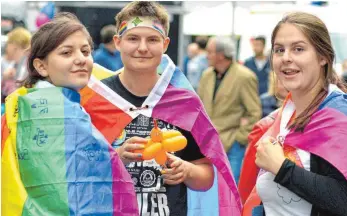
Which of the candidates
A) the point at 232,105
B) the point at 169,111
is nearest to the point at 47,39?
the point at 169,111

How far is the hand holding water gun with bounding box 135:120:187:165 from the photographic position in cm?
456

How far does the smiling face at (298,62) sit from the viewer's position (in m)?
4.36

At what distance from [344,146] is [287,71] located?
47 centimetres

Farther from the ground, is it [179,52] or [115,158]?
[115,158]

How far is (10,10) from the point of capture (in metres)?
22.7

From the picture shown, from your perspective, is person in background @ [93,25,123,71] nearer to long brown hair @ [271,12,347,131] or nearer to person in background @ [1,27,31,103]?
person in background @ [1,27,31,103]

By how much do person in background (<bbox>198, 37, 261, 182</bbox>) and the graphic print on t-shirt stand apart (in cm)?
531

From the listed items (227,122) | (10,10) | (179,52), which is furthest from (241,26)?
(10,10)

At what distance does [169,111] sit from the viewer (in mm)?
4988

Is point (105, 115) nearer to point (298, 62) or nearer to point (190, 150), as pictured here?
point (190, 150)

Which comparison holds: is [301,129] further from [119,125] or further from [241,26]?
[241,26]

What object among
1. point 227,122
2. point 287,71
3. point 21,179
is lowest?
point 227,122

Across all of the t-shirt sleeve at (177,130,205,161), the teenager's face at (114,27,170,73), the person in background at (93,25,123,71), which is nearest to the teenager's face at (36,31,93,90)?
the teenager's face at (114,27,170,73)

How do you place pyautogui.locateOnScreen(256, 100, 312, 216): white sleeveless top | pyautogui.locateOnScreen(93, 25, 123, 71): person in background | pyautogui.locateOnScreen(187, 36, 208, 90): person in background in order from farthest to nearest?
pyautogui.locateOnScreen(187, 36, 208, 90): person in background, pyautogui.locateOnScreen(93, 25, 123, 71): person in background, pyautogui.locateOnScreen(256, 100, 312, 216): white sleeveless top
